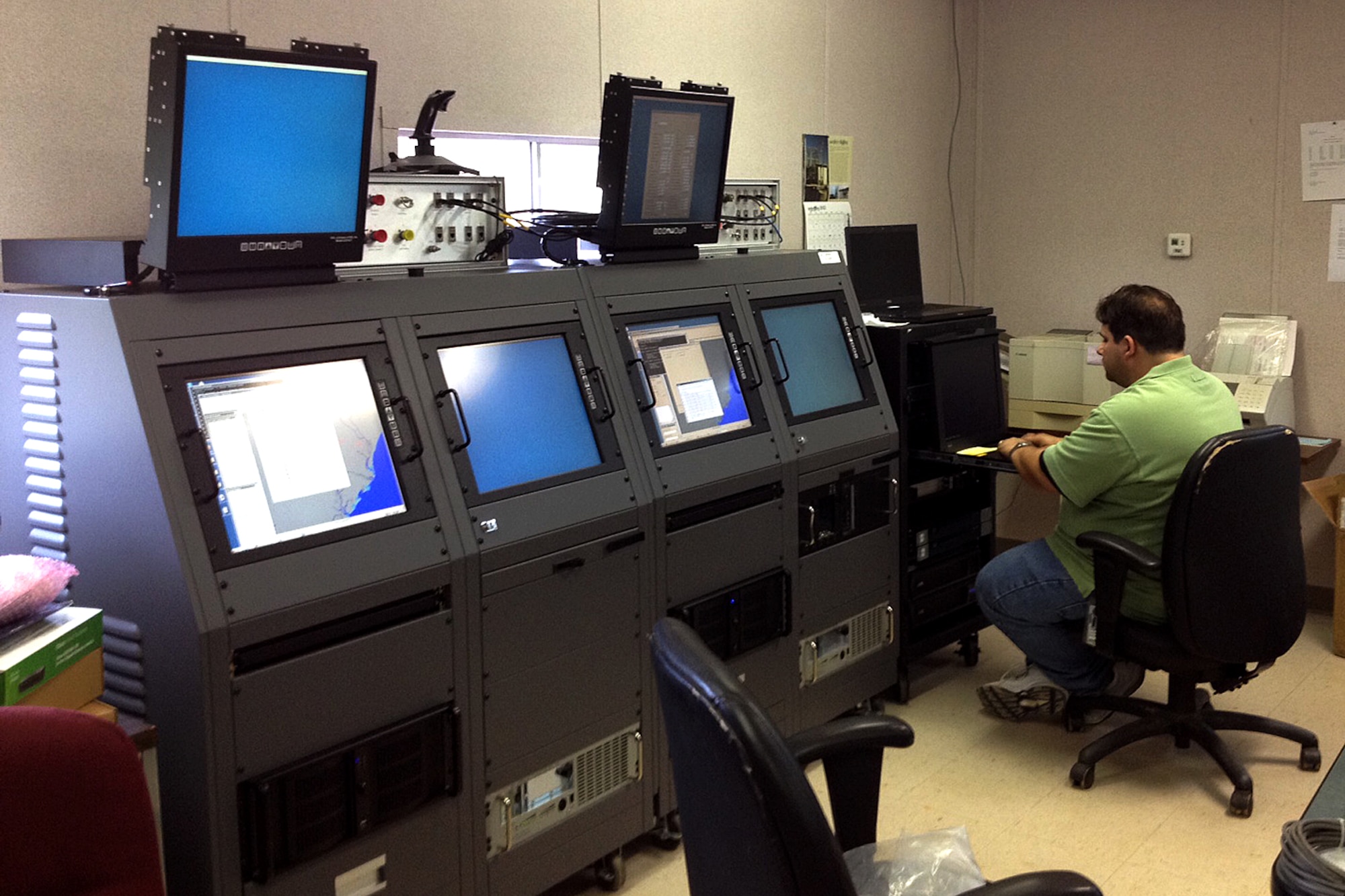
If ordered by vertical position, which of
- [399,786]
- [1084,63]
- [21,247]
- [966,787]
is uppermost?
[1084,63]

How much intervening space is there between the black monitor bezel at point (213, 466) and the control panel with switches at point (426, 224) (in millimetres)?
228

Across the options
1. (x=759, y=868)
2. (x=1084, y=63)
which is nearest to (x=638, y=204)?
(x=759, y=868)

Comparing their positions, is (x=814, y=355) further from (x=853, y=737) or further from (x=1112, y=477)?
(x=853, y=737)

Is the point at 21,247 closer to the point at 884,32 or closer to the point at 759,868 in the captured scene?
the point at 759,868

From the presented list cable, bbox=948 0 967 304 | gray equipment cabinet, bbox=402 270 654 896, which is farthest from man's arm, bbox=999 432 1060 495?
cable, bbox=948 0 967 304

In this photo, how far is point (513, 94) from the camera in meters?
3.54

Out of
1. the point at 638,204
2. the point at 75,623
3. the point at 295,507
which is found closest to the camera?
the point at 75,623

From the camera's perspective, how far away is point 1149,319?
335cm

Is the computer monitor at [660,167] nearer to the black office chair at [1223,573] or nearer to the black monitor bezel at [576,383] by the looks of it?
the black monitor bezel at [576,383]

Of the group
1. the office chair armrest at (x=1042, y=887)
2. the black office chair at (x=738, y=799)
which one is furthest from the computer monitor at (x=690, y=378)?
the office chair armrest at (x=1042, y=887)

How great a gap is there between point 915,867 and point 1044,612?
1.67m

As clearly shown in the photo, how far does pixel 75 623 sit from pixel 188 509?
25cm

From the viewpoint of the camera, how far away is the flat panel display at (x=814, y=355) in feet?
11.4

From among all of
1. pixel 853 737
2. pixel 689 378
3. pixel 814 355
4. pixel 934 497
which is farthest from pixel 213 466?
pixel 934 497
